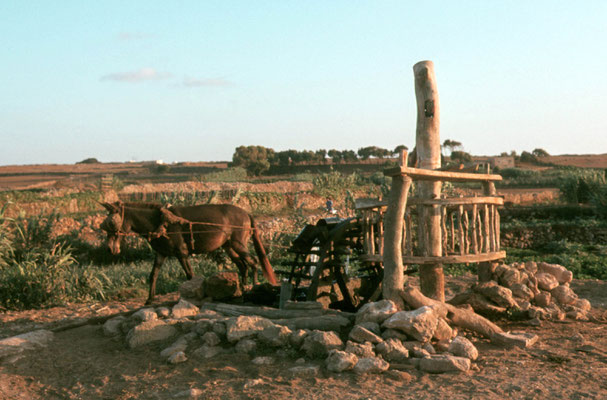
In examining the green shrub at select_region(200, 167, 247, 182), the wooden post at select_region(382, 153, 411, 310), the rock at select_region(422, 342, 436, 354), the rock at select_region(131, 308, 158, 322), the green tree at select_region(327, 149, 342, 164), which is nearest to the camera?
the rock at select_region(422, 342, 436, 354)

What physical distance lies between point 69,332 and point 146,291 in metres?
3.33

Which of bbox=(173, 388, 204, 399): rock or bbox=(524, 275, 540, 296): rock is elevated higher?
bbox=(524, 275, 540, 296): rock

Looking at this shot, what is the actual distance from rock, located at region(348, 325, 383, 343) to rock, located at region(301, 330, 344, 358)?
0.58 feet

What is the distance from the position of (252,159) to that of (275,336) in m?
63.5

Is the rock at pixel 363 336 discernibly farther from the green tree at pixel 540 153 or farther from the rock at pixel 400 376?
the green tree at pixel 540 153

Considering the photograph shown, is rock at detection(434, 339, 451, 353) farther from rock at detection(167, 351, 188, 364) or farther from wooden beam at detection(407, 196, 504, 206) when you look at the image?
rock at detection(167, 351, 188, 364)

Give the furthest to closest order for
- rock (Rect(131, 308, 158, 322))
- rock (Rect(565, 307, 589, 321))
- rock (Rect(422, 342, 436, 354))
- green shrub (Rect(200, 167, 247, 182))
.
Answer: green shrub (Rect(200, 167, 247, 182)) → rock (Rect(565, 307, 589, 321)) → rock (Rect(131, 308, 158, 322)) → rock (Rect(422, 342, 436, 354))

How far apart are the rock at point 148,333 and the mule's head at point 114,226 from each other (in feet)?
8.66

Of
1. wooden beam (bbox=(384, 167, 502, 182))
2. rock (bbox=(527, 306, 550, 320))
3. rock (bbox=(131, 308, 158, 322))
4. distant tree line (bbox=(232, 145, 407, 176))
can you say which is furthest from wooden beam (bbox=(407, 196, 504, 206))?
distant tree line (bbox=(232, 145, 407, 176))

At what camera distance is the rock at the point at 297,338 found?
247 inches

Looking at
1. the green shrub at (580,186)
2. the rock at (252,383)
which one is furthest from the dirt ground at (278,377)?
the green shrub at (580,186)

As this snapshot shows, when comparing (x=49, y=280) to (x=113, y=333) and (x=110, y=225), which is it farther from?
(x=113, y=333)

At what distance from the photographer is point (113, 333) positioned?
7.26 m

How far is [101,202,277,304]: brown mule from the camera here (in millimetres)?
9336
